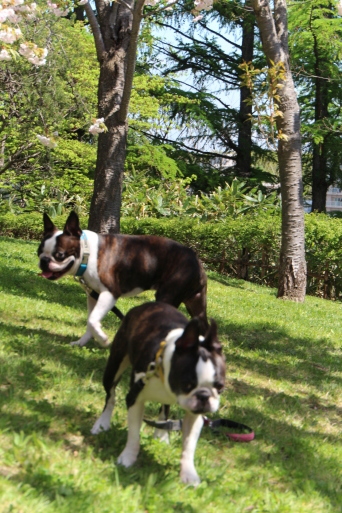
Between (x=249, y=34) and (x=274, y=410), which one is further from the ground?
(x=249, y=34)

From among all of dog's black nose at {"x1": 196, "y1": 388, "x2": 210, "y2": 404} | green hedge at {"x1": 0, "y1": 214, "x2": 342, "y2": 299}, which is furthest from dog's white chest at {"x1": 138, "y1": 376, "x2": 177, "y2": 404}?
green hedge at {"x1": 0, "y1": 214, "x2": 342, "y2": 299}

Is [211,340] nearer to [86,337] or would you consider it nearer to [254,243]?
[86,337]

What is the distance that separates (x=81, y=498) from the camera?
338cm

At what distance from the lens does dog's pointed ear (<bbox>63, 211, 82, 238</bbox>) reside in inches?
227

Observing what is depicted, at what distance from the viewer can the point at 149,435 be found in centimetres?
443

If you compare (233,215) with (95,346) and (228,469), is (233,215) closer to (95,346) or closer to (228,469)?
(95,346)

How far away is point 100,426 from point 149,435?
354mm

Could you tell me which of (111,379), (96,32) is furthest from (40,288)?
(111,379)

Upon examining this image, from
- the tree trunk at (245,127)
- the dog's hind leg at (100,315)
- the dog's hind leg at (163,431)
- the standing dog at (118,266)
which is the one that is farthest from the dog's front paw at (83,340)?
the tree trunk at (245,127)

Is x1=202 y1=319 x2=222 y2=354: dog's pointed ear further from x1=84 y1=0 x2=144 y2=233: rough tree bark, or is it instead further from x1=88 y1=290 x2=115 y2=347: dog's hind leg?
x1=84 y1=0 x2=144 y2=233: rough tree bark

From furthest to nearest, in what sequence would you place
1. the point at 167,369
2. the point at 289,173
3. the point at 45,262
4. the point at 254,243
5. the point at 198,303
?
the point at 254,243, the point at 289,173, the point at 198,303, the point at 45,262, the point at 167,369

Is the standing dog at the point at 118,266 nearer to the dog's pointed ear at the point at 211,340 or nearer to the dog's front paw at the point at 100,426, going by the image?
the dog's front paw at the point at 100,426

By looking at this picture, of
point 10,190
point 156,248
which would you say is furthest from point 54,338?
point 10,190

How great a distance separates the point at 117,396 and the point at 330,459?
1.78 m
